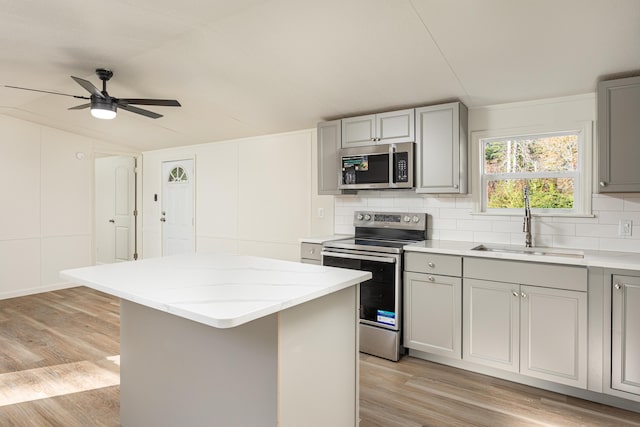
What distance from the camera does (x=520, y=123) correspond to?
310cm

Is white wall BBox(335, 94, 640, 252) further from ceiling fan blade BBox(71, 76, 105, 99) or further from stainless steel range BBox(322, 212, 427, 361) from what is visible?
ceiling fan blade BBox(71, 76, 105, 99)

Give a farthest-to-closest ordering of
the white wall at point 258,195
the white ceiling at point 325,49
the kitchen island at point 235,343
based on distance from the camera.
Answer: the white wall at point 258,195 < the white ceiling at point 325,49 < the kitchen island at point 235,343

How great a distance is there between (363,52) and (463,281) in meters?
1.85

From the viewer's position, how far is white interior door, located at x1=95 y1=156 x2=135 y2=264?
665cm

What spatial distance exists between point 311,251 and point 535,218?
1.98 m

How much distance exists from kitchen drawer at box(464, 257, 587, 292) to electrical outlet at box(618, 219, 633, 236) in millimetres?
658

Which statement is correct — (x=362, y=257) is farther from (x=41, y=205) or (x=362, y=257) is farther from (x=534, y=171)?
(x=41, y=205)

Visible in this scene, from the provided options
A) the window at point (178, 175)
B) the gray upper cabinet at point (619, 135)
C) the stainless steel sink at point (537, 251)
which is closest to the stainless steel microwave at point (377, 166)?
the stainless steel sink at point (537, 251)

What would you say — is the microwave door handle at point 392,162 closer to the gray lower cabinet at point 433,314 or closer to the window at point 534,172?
the window at point 534,172

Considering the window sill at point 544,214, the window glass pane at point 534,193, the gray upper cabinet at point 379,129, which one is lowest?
the window sill at point 544,214

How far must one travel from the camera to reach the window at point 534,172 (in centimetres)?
294

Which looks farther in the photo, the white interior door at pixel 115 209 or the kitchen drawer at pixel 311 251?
the white interior door at pixel 115 209

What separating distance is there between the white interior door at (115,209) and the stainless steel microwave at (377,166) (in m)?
4.62

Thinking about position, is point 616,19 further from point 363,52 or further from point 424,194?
point 424,194
